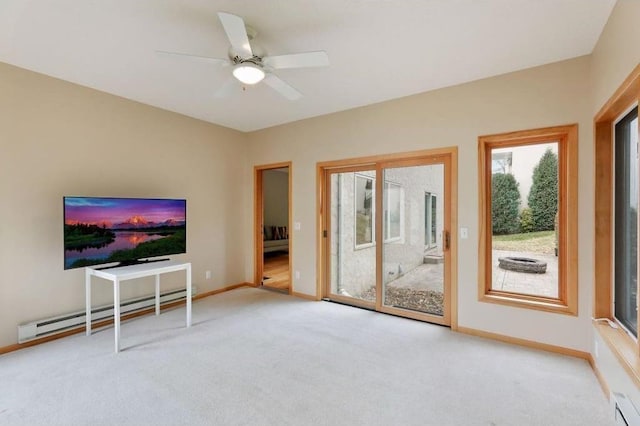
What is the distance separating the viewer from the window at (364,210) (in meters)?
4.00

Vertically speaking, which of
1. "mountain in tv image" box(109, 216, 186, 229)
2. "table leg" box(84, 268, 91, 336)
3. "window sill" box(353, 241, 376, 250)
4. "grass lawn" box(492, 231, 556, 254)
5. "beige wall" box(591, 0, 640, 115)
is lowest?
"table leg" box(84, 268, 91, 336)

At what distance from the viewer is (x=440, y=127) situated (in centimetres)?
328

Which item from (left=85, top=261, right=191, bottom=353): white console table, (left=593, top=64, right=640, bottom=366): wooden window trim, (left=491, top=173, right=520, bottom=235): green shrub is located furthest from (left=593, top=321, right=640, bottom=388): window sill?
(left=85, top=261, right=191, bottom=353): white console table

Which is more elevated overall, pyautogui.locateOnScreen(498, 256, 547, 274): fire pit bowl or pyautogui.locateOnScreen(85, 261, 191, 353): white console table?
pyautogui.locateOnScreen(498, 256, 547, 274): fire pit bowl

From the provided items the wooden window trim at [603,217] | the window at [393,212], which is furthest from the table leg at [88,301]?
the wooden window trim at [603,217]

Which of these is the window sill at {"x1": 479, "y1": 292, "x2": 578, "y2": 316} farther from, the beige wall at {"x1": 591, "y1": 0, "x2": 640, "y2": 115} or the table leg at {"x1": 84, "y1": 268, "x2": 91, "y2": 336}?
the table leg at {"x1": 84, "y1": 268, "x2": 91, "y2": 336}

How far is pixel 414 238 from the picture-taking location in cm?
363

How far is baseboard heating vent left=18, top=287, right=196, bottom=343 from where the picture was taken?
2.83 metres

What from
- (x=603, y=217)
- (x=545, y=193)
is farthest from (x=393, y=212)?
(x=603, y=217)

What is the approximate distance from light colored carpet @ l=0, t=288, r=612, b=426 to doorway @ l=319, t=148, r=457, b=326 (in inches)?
20.9

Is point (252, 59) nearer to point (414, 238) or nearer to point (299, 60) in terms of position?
point (299, 60)

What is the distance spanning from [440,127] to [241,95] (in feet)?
7.69

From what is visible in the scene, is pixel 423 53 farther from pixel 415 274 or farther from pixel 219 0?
pixel 415 274

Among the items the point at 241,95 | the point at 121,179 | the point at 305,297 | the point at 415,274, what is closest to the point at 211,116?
the point at 241,95
